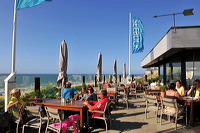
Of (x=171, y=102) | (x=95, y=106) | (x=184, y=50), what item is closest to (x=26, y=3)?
(x=95, y=106)

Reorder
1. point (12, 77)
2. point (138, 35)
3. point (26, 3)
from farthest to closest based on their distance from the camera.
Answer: point (138, 35)
point (26, 3)
point (12, 77)

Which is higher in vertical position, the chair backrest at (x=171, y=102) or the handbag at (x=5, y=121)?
the chair backrest at (x=171, y=102)

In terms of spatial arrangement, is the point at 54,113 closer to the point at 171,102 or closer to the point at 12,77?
the point at 12,77

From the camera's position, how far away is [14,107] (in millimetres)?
3619

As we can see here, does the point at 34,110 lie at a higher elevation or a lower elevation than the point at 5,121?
higher

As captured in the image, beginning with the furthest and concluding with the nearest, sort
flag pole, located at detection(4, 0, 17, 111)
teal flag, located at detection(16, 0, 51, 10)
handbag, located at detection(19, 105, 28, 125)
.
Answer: teal flag, located at detection(16, 0, 51, 10) → flag pole, located at detection(4, 0, 17, 111) → handbag, located at detection(19, 105, 28, 125)

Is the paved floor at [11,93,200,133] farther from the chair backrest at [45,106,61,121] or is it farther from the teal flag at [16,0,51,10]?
the teal flag at [16,0,51,10]

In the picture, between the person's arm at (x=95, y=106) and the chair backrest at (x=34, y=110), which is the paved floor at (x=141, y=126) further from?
the chair backrest at (x=34, y=110)

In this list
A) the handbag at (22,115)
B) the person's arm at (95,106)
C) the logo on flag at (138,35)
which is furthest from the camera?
the logo on flag at (138,35)

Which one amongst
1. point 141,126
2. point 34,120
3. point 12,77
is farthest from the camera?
point 12,77

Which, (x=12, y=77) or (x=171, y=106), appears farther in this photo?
(x=12, y=77)

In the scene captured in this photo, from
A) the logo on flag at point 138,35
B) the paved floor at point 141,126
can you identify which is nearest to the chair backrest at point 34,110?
the paved floor at point 141,126

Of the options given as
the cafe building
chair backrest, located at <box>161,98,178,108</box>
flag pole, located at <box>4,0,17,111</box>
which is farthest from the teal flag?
chair backrest, located at <box>161,98,178,108</box>

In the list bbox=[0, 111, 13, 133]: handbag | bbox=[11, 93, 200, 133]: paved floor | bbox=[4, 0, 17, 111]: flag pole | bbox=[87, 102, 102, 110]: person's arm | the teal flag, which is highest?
the teal flag
